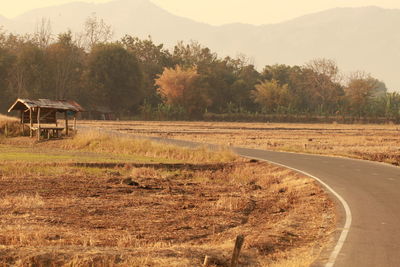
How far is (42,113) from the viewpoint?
5225 centimetres

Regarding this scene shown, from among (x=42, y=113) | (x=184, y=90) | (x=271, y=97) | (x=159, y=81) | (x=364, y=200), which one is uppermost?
(x=159, y=81)

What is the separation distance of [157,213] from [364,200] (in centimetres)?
623

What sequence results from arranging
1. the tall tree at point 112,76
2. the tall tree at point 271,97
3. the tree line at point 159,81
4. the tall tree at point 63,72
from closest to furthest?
the tree line at point 159,81 < the tall tree at point 63,72 < the tall tree at point 112,76 < the tall tree at point 271,97

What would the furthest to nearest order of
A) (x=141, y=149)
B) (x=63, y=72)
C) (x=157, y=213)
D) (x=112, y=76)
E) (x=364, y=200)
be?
(x=112, y=76), (x=63, y=72), (x=141, y=149), (x=364, y=200), (x=157, y=213)

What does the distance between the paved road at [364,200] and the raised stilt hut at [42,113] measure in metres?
19.4

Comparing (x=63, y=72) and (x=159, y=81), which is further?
(x=159, y=81)

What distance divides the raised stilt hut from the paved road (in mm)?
19380

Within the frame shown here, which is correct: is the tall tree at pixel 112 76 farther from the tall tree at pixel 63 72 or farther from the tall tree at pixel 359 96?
the tall tree at pixel 359 96

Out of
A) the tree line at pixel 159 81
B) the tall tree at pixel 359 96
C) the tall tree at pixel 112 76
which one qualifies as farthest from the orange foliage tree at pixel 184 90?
the tall tree at pixel 359 96

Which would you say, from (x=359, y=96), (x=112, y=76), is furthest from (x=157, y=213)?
(x=359, y=96)

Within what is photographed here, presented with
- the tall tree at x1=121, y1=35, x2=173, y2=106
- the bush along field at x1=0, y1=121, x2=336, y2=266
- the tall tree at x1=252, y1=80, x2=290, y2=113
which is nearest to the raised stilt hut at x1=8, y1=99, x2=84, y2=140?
the bush along field at x1=0, y1=121, x2=336, y2=266

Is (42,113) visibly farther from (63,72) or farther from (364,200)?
(63,72)

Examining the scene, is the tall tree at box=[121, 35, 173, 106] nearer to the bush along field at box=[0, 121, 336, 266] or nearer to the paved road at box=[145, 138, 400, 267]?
the paved road at box=[145, 138, 400, 267]

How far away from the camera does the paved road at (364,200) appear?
11.5m
